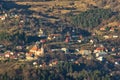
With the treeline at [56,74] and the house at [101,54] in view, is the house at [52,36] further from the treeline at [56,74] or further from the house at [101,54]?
the treeline at [56,74]

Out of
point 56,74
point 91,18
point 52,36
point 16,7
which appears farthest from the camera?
point 16,7

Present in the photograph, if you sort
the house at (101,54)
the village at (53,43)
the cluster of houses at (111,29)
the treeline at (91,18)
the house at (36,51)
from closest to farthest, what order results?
the village at (53,43) → the house at (36,51) → the house at (101,54) → the cluster of houses at (111,29) → the treeline at (91,18)

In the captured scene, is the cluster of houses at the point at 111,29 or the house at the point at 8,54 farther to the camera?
the cluster of houses at the point at 111,29

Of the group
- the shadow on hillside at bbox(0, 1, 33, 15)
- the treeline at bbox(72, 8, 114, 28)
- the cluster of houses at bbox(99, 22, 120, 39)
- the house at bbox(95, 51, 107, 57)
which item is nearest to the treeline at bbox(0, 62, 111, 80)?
the house at bbox(95, 51, 107, 57)

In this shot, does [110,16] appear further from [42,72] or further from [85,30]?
[42,72]

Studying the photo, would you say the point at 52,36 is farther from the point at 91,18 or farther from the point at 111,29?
the point at 91,18

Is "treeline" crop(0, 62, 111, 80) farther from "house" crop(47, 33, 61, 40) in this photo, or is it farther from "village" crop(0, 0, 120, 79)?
"house" crop(47, 33, 61, 40)

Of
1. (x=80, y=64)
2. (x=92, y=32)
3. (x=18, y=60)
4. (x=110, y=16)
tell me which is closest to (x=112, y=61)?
(x=80, y=64)

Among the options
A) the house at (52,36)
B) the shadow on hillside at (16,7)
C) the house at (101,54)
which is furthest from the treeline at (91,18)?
the house at (101,54)

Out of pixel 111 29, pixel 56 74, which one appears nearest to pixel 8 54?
pixel 56 74
